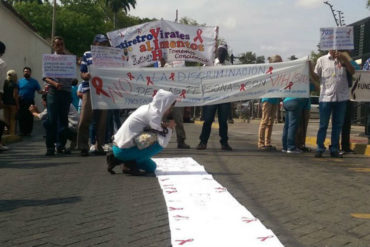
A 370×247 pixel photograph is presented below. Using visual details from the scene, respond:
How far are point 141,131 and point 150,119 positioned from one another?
7.8 inches

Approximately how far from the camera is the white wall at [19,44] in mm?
24297

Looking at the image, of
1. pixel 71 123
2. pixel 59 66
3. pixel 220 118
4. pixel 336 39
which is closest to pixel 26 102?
pixel 71 123

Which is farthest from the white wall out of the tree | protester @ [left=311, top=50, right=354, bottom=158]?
the tree

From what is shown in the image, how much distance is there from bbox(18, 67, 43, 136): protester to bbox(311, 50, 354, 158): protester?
7.65 m

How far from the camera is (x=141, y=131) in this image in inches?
233

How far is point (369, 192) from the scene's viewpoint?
5.10m

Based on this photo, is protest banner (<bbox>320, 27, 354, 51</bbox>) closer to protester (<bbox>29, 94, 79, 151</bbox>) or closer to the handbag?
the handbag

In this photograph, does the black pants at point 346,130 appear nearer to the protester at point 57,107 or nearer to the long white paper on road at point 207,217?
the long white paper on road at point 207,217

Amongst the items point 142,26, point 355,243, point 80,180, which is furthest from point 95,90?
point 355,243

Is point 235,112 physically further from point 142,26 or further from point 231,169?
point 231,169

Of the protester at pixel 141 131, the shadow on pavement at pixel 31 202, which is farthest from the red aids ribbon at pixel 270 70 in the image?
the shadow on pavement at pixel 31 202

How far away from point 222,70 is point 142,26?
190 cm

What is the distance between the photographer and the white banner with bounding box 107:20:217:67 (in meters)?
9.51

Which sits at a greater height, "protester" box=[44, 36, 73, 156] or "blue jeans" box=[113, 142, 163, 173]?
"protester" box=[44, 36, 73, 156]
